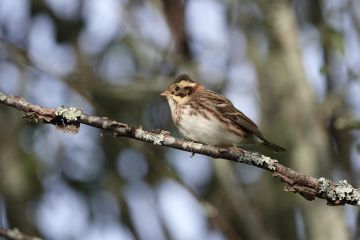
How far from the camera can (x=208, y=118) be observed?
6.59 meters

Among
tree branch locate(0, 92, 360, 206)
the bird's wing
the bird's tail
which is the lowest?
tree branch locate(0, 92, 360, 206)

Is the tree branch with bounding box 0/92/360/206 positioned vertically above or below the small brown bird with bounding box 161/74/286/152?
below

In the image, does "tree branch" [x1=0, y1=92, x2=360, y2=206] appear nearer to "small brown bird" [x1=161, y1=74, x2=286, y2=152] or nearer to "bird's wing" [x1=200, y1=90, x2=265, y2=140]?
"small brown bird" [x1=161, y1=74, x2=286, y2=152]

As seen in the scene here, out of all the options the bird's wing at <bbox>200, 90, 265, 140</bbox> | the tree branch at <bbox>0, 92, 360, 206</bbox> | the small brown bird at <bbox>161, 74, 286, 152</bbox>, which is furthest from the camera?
the bird's wing at <bbox>200, 90, 265, 140</bbox>

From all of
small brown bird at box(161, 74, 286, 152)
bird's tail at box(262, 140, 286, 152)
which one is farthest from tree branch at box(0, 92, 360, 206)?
bird's tail at box(262, 140, 286, 152)

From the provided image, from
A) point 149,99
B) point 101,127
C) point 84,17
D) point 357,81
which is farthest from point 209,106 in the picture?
point 84,17

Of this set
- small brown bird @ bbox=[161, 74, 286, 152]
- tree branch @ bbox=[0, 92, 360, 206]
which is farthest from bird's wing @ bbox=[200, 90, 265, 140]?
tree branch @ bbox=[0, 92, 360, 206]

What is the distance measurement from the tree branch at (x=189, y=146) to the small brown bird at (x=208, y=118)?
182cm

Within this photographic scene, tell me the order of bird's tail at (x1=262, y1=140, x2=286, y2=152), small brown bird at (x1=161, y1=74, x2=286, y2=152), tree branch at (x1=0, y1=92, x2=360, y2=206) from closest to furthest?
1. tree branch at (x1=0, y1=92, x2=360, y2=206)
2. small brown bird at (x1=161, y1=74, x2=286, y2=152)
3. bird's tail at (x1=262, y1=140, x2=286, y2=152)

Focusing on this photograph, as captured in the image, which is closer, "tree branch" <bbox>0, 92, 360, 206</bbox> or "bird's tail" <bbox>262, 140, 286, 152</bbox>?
"tree branch" <bbox>0, 92, 360, 206</bbox>

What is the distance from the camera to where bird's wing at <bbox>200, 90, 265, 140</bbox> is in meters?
6.67

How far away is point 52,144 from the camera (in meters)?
9.07

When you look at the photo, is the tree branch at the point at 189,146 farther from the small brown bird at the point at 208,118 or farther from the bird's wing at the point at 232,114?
the bird's wing at the point at 232,114

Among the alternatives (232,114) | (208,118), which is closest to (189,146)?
(208,118)
